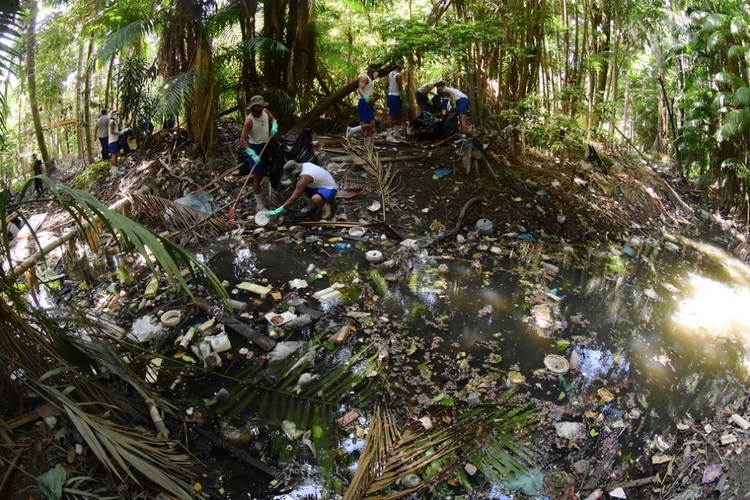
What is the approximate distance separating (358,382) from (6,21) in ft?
8.38

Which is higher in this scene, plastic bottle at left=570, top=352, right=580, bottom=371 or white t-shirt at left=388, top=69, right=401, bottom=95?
white t-shirt at left=388, top=69, right=401, bottom=95

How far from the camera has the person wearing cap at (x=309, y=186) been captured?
493cm

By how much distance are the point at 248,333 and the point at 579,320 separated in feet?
8.38

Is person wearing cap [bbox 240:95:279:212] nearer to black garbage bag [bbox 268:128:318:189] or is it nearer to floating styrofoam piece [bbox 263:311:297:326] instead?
black garbage bag [bbox 268:128:318:189]

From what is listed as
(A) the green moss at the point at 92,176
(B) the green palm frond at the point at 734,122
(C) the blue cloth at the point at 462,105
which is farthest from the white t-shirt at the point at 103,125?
(B) the green palm frond at the point at 734,122

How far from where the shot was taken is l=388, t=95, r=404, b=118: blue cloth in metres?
6.50

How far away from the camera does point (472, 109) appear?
6227 mm

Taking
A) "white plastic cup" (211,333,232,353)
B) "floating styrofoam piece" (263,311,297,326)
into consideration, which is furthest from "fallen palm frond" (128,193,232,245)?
"white plastic cup" (211,333,232,353)

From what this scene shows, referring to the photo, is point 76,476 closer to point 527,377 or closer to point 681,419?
point 527,377

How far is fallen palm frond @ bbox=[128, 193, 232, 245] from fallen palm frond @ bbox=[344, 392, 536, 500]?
2991 millimetres

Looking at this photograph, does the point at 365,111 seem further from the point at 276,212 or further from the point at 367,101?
the point at 276,212

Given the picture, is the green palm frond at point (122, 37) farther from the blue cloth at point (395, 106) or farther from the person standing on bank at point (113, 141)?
the blue cloth at point (395, 106)

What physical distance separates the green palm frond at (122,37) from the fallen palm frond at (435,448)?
17.0 feet

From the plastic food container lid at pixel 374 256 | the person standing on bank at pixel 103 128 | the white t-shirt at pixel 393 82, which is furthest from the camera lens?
the person standing on bank at pixel 103 128
